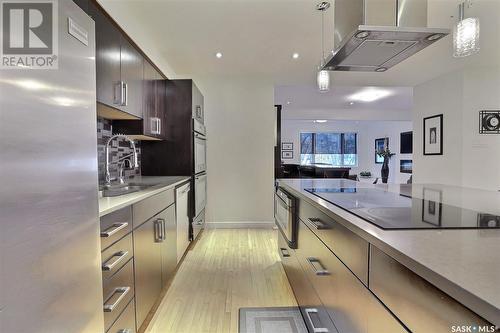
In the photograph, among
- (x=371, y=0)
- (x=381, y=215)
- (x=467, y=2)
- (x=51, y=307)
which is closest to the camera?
(x=51, y=307)

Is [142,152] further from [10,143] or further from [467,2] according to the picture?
[467,2]

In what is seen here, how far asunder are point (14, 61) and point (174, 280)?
2.29 meters

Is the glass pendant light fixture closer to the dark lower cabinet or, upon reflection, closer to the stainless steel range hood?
the stainless steel range hood

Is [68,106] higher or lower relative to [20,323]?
higher

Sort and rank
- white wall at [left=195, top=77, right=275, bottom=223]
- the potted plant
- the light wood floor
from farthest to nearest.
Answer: the potted plant, white wall at [left=195, top=77, right=275, bottom=223], the light wood floor

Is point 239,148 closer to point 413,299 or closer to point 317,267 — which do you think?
point 317,267

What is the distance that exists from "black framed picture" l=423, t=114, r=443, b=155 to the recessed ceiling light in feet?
4.45

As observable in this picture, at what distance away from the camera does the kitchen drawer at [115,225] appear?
4.06 ft

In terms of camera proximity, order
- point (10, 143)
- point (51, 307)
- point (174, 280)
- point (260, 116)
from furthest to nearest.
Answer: point (260, 116)
point (174, 280)
point (51, 307)
point (10, 143)

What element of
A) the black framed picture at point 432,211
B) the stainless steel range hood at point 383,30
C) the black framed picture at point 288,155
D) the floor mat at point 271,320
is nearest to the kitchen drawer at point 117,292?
the floor mat at point 271,320

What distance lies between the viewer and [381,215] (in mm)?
1062

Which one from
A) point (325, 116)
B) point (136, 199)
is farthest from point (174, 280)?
point (325, 116)

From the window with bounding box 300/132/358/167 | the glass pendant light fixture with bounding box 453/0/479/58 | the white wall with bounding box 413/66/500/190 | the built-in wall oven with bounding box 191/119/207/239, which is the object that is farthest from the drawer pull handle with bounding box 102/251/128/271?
the window with bounding box 300/132/358/167

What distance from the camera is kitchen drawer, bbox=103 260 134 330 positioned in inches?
49.8
